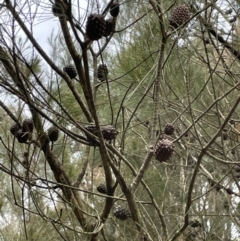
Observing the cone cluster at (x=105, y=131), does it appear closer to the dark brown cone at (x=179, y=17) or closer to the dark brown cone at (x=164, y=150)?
the dark brown cone at (x=164, y=150)

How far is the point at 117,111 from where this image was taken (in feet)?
5.53

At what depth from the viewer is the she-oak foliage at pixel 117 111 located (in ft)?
3.05

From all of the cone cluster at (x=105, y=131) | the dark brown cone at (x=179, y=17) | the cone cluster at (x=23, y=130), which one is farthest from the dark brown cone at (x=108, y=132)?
the dark brown cone at (x=179, y=17)

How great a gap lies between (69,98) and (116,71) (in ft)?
0.55

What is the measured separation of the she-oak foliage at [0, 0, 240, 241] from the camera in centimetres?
93

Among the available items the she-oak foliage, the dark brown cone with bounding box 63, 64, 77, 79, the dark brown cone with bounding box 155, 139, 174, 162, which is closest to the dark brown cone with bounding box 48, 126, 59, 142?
the she-oak foliage

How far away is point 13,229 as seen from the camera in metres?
1.59

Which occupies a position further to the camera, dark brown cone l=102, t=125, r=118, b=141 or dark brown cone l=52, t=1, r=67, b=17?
dark brown cone l=102, t=125, r=118, b=141

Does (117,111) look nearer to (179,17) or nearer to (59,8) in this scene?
(179,17)

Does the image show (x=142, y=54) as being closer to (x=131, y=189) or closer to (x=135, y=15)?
(x=135, y=15)

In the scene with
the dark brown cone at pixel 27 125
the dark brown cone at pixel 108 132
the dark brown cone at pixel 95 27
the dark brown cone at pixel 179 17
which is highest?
the dark brown cone at pixel 179 17

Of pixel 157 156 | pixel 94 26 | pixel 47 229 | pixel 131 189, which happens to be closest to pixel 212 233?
pixel 47 229

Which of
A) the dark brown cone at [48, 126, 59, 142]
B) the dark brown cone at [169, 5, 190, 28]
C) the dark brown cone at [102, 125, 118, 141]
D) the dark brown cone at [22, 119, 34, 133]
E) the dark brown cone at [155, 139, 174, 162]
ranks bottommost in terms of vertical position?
the dark brown cone at [155, 139, 174, 162]

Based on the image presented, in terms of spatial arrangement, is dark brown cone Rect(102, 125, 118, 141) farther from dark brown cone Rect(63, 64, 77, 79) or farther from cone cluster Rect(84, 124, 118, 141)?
dark brown cone Rect(63, 64, 77, 79)
